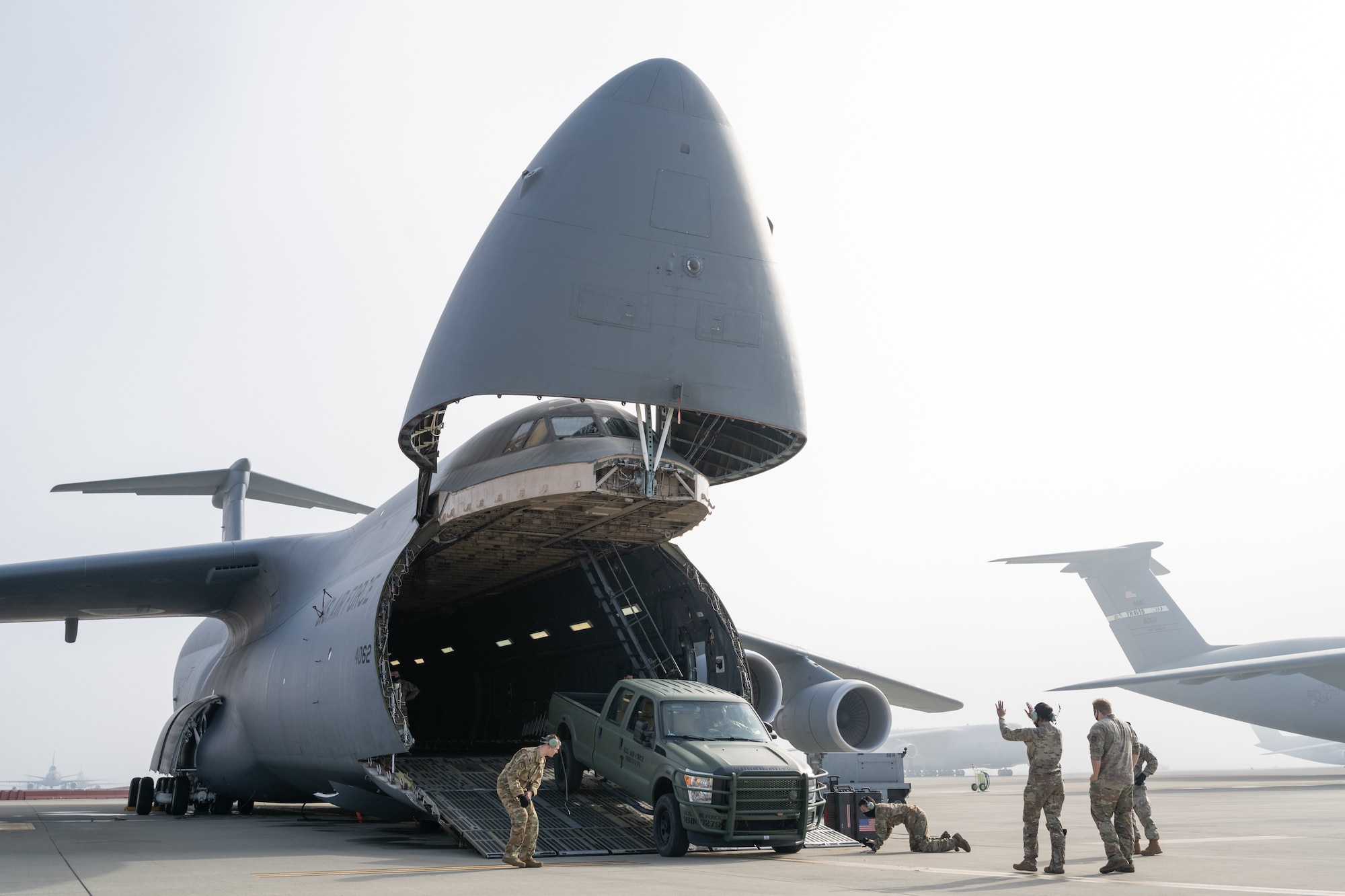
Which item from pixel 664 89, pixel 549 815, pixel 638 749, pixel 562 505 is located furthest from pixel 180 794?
pixel 664 89

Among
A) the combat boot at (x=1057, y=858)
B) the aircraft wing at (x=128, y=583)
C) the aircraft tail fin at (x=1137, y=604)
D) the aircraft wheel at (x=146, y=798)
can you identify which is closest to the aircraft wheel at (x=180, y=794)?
the aircraft wheel at (x=146, y=798)

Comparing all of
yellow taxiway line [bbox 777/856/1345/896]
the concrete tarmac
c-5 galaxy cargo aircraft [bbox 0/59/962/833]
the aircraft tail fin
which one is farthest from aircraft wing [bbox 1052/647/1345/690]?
yellow taxiway line [bbox 777/856/1345/896]

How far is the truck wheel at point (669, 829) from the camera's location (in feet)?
33.1

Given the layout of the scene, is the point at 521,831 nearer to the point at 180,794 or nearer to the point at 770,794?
the point at 770,794

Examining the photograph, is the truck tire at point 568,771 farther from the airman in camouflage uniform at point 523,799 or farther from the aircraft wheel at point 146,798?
the aircraft wheel at point 146,798

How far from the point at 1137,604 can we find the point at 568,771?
33.0m

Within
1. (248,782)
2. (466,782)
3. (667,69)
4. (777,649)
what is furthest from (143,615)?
(667,69)

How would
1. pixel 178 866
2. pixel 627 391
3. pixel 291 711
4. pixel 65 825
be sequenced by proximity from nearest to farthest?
pixel 178 866 < pixel 627 391 < pixel 291 711 < pixel 65 825

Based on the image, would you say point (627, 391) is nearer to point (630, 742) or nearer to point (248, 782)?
point (630, 742)

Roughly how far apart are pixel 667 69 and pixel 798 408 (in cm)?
411

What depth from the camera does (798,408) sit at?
38.6 ft

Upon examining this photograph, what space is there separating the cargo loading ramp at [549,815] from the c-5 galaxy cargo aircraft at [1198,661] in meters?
23.0

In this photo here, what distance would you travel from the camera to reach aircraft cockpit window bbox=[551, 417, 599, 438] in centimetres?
1223

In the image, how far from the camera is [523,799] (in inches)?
382
